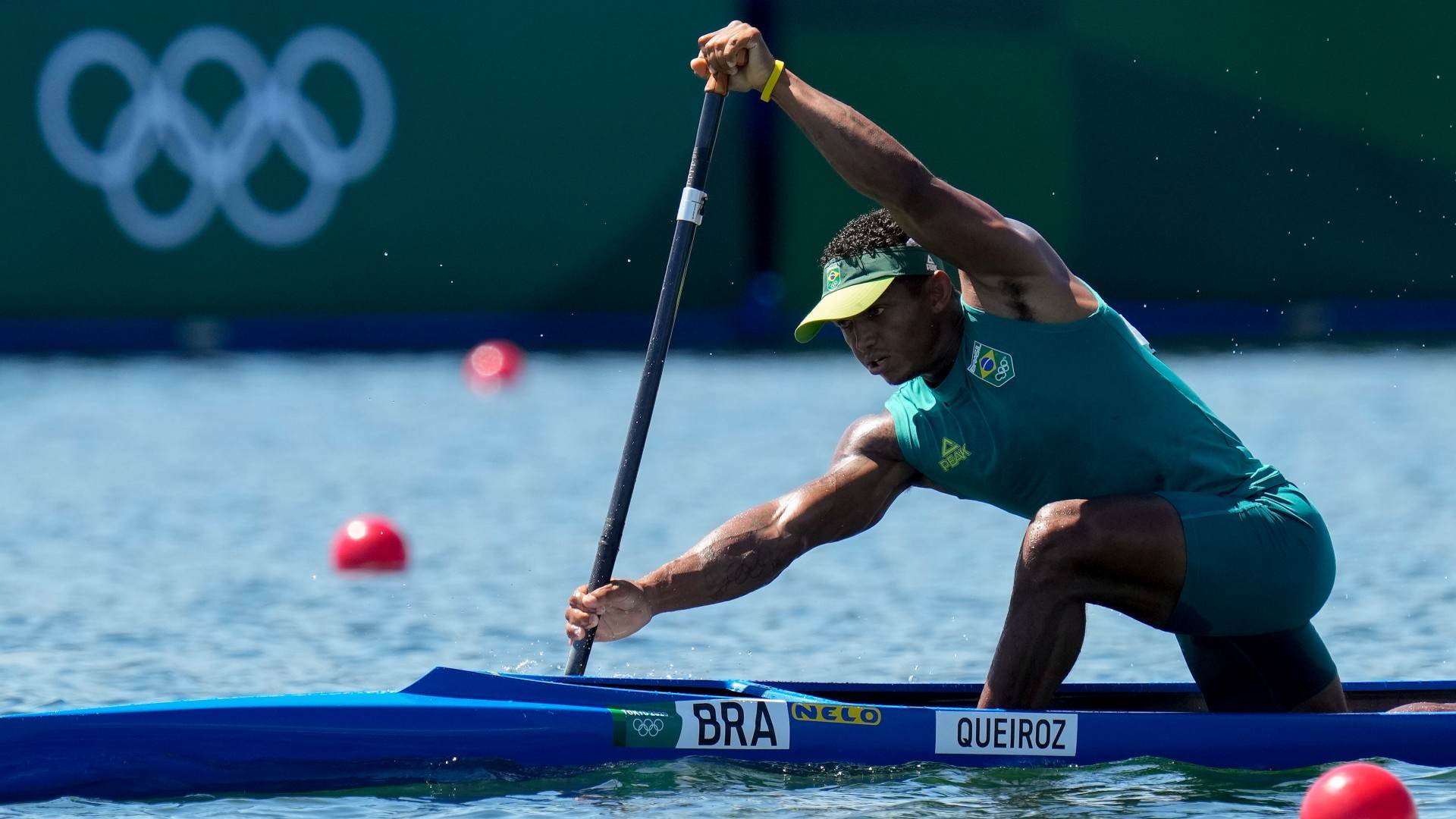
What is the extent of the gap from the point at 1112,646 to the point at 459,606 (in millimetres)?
2644

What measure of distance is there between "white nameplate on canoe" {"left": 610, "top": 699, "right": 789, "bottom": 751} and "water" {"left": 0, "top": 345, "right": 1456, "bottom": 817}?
78mm

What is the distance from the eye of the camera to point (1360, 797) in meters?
4.95

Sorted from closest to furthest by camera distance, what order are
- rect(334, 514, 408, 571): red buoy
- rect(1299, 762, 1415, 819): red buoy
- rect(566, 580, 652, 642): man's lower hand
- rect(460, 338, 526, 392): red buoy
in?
rect(1299, 762, 1415, 819): red buoy, rect(566, 580, 652, 642): man's lower hand, rect(334, 514, 408, 571): red buoy, rect(460, 338, 526, 392): red buoy

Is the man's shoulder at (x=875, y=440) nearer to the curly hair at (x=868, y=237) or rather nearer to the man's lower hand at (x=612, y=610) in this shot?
the curly hair at (x=868, y=237)

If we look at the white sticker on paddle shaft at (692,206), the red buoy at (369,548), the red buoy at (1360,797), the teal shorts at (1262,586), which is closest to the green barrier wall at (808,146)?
the red buoy at (369,548)

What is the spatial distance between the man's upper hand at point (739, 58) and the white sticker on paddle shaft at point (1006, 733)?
165 cm

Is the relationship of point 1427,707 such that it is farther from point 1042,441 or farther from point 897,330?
point 897,330

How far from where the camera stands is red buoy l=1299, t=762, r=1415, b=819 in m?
4.94

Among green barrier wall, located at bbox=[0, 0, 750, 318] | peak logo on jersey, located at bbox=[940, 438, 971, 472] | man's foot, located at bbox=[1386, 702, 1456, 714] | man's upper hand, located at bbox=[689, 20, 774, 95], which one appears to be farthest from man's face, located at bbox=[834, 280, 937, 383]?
green barrier wall, located at bbox=[0, 0, 750, 318]

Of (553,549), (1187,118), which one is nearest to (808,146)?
(1187,118)

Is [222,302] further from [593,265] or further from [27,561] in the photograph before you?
[27,561]

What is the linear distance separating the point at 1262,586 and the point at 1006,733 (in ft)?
2.41

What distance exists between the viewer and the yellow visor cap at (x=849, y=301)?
5441mm

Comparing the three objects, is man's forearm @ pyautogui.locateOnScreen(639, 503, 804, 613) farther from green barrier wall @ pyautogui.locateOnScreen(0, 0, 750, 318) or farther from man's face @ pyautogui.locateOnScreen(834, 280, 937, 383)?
green barrier wall @ pyautogui.locateOnScreen(0, 0, 750, 318)
